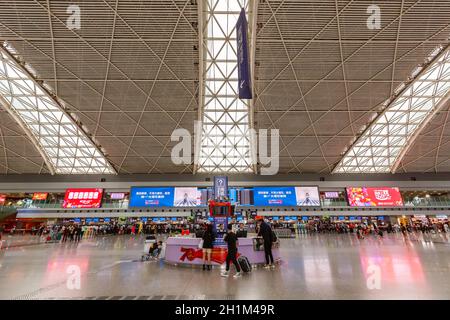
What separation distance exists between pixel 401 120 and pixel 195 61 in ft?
102

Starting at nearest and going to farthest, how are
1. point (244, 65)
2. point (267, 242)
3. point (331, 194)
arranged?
point (267, 242) → point (244, 65) → point (331, 194)

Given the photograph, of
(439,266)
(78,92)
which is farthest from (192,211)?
(439,266)

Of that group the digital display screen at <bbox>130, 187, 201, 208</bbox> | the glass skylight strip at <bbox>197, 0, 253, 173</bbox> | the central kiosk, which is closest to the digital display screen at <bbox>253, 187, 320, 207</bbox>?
the glass skylight strip at <bbox>197, 0, 253, 173</bbox>

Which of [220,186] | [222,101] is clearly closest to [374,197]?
[222,101]

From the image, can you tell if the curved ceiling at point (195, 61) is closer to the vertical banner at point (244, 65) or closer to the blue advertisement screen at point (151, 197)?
the vertical banner at point (244, 65)

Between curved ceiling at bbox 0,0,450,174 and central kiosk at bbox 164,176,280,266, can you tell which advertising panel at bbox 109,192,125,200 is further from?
central kiosk at bbox 164,176,280,266

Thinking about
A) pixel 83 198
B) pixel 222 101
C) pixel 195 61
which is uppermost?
pixel 195 61

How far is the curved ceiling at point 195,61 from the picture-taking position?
2039cm

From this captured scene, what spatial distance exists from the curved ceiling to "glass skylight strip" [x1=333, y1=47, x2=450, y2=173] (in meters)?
1.42

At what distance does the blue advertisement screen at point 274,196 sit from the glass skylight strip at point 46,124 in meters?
26.6

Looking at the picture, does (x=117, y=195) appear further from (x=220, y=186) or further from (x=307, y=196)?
(x=307, y=196)

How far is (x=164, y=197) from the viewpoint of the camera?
4275 centimetres

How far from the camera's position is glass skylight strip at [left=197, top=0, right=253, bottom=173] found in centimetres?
2366

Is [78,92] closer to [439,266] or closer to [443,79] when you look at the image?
[439,266]
